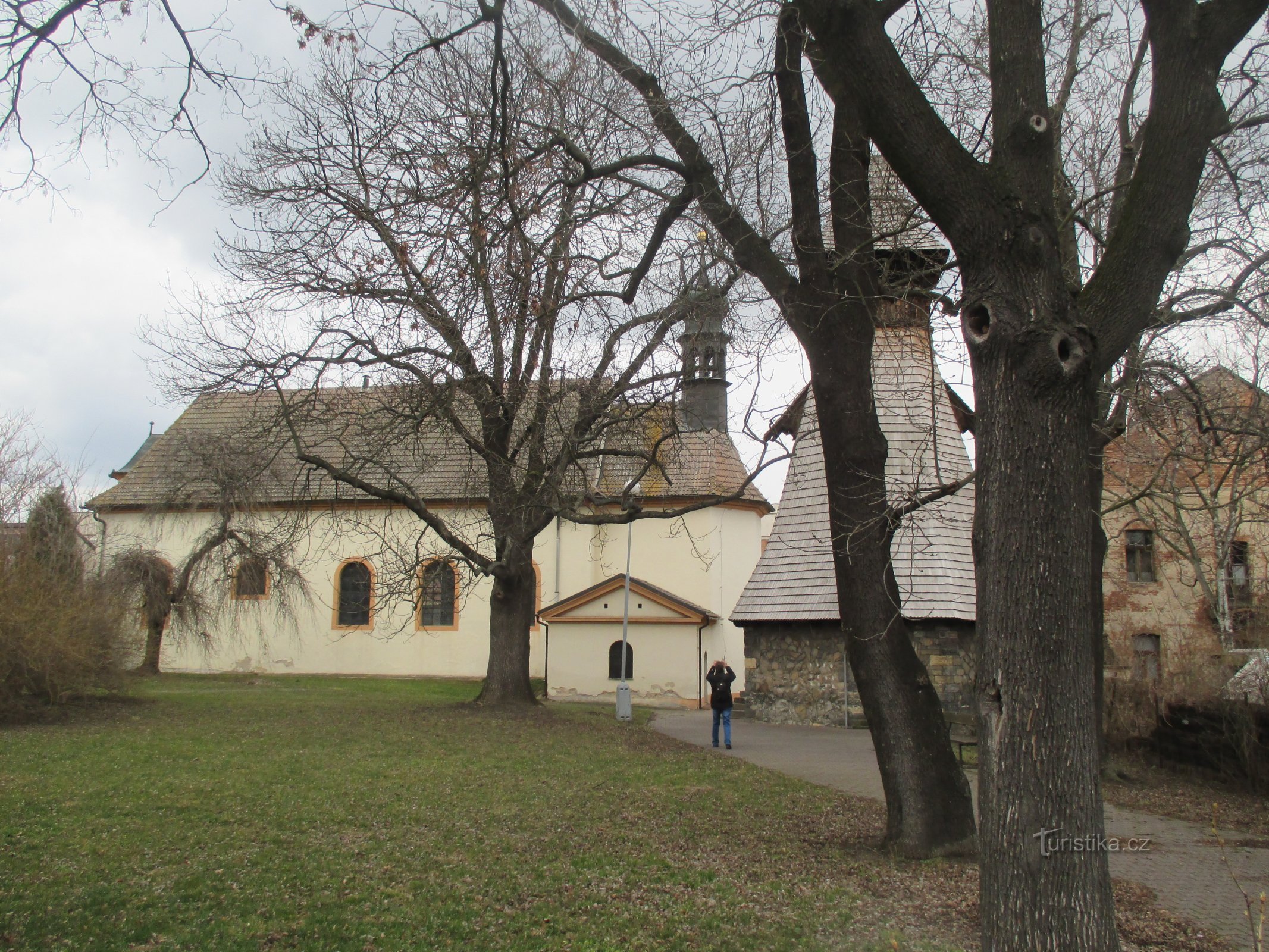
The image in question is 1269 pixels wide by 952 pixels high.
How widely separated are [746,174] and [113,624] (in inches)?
565

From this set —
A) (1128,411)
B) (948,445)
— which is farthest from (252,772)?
(948,445)

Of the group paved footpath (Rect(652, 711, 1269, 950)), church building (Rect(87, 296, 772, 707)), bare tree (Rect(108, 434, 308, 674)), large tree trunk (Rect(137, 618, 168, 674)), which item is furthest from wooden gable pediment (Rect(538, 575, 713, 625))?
large tree trunk (Rect(137, 618, 168, 674))

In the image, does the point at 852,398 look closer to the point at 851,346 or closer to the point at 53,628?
the point at 851,346

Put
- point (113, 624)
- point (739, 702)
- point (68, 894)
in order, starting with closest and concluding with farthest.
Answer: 1. point (68, 894)
2. point (113, 624)
3. point (739, 702)

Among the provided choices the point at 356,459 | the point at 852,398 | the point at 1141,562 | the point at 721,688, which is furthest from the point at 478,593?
the point at 852,398

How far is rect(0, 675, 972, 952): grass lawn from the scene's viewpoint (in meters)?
5.86

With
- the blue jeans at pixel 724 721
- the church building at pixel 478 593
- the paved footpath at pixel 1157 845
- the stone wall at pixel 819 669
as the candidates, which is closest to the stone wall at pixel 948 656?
the stone wall at pixel 819 669

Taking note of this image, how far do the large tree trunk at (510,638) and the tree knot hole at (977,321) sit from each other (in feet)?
48.1

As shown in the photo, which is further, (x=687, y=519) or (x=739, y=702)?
(x=687, y=519)

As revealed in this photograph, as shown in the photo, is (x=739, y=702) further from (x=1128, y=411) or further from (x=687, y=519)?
(x=1128, y=411)

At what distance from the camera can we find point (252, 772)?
11.0 metres

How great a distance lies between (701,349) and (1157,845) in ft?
27.1

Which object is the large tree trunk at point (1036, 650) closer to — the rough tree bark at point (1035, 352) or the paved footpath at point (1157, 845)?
the rough tree bark at point (1035, 352)

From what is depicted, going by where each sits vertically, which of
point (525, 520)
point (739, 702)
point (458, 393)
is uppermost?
point (458, 393)
